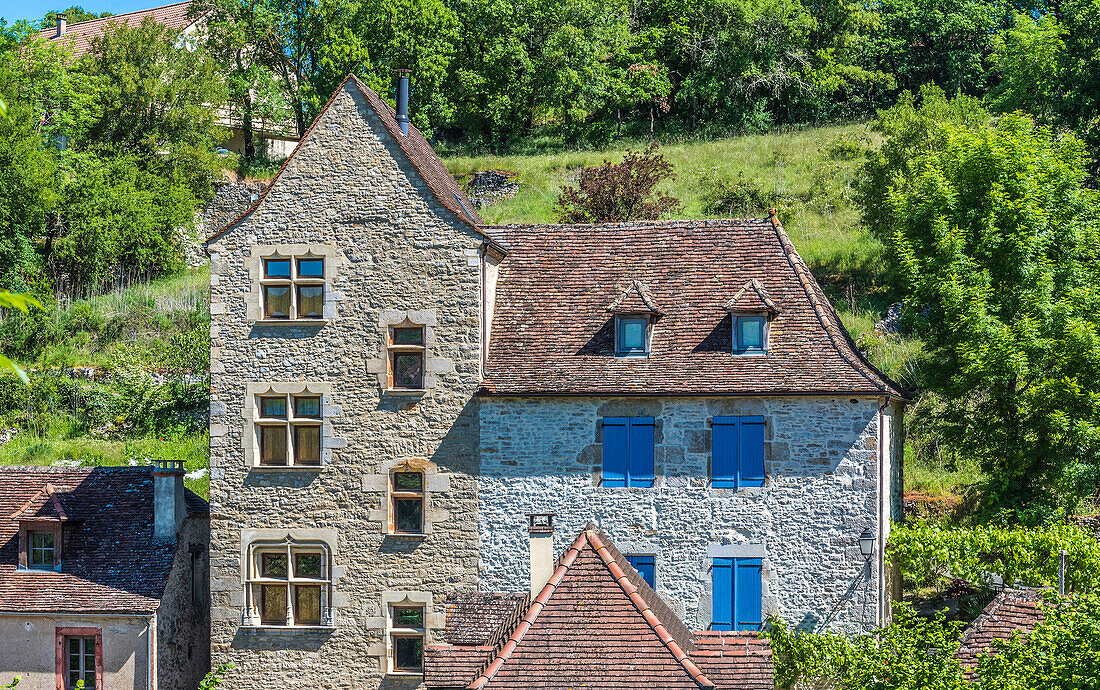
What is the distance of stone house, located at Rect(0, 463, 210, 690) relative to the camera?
23.1 meters

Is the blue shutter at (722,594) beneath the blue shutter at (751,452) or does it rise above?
beneath

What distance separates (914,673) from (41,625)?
16.7 m

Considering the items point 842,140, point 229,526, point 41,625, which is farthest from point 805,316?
point 842,140

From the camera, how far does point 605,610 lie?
1648 centimetres

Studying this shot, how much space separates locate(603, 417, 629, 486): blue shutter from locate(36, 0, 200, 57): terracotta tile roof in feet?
152

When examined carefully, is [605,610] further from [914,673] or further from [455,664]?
[914,673]

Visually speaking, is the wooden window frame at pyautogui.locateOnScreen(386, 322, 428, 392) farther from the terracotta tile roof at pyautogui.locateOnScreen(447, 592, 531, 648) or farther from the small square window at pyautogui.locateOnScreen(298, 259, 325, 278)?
the terracotta tile roof at pyautogui.locateOnScreen(447, 592, 531, 648)

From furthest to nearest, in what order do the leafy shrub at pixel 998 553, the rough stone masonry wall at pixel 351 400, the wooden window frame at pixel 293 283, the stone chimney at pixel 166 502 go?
1. the stone chimney at pixel 166 502
2. the wooden window frame at pixel 293 283
3. the rough stone masonry wall at pixel 351 400
4. the leafy shrub at pixel 998 553

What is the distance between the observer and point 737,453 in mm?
22562

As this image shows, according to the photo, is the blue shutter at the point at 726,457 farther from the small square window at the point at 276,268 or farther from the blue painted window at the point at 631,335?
the small square window at the point at 276,268

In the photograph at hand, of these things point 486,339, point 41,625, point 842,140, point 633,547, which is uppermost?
point 842,140

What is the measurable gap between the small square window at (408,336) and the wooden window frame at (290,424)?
1.92 meters

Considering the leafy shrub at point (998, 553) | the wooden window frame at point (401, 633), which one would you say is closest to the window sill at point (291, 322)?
the wooden window frame at point (401, 633)

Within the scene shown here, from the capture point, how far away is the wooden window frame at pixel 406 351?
2323 cm
